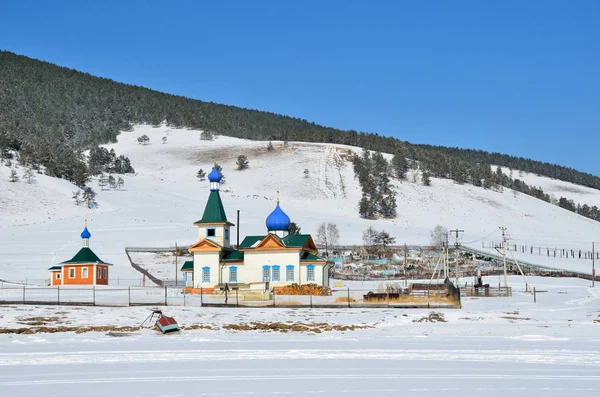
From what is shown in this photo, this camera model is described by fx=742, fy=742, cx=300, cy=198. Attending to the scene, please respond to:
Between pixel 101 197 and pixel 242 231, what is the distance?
1372 inches

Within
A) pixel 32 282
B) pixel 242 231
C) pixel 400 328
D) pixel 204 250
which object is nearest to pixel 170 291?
pixel 204 250

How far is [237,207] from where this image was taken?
107 metres

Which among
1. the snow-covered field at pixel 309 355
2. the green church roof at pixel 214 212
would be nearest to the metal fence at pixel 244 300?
the snow-covered field at pixel 309 355

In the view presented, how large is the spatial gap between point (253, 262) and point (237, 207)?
183ft

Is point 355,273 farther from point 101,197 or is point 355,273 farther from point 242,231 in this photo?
point 101,197

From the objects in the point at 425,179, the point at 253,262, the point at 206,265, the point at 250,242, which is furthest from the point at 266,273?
the point at 425,179

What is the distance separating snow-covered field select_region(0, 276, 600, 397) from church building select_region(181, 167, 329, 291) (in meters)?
15.6

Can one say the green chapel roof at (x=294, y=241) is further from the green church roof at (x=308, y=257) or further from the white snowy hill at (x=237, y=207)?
the white snowy hill at (x=237, y=207)

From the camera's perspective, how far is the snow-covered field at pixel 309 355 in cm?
1748

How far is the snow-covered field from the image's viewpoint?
57.4 feet

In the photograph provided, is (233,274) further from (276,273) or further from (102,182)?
(102,182)

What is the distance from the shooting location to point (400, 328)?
98.1ft

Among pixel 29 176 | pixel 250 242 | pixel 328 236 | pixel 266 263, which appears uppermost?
pixel 29 176

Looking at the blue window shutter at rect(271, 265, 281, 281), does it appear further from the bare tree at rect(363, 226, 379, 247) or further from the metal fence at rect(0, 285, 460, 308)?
the bare tree at rect(363, 226, 379, 247)
